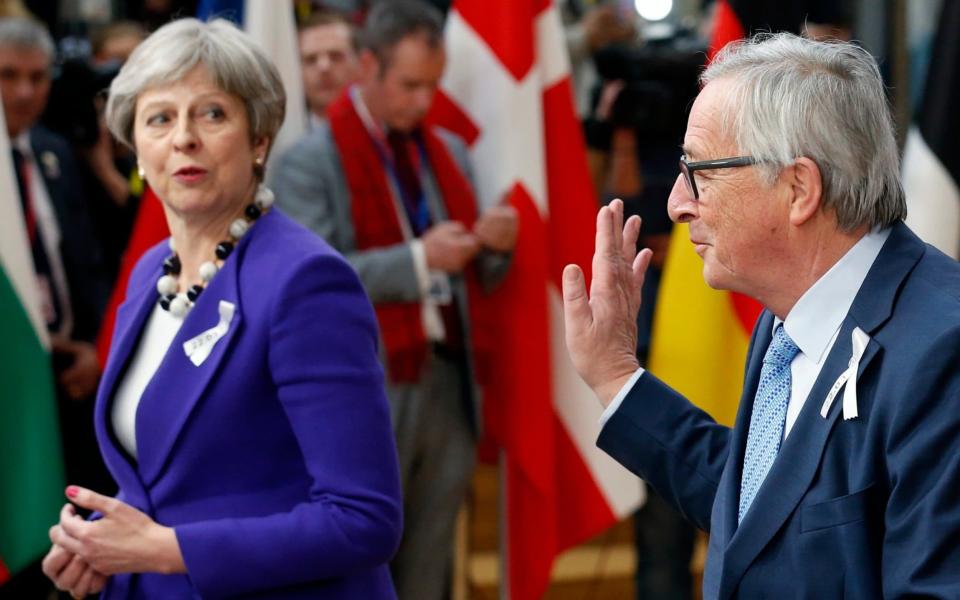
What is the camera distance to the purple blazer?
2.03 m

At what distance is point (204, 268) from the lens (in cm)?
222

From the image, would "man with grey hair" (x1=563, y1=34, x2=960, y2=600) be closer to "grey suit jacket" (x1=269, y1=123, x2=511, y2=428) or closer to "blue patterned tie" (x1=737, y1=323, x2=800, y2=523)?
"blue patterned tie" (x1=737, y1=323, x2=800, y2=523)

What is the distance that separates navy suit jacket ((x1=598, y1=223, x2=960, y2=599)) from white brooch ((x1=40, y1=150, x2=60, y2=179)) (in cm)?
274

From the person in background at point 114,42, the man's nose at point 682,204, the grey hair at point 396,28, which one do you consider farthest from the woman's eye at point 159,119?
the person in background at point 114,42

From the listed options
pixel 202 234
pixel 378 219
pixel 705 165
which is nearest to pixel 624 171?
pixel 378 219

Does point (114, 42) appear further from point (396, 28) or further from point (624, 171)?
point (624, 171)

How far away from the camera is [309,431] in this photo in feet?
6.65

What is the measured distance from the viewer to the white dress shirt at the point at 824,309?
1.64m

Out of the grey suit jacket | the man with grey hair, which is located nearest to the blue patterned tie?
the man with grey hair

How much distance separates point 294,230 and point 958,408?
110 cm

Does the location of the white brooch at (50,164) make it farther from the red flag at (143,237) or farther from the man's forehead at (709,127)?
the man's forehead at (709,127)

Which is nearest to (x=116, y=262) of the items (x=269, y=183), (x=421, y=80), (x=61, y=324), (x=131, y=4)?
(x=61, y=324)

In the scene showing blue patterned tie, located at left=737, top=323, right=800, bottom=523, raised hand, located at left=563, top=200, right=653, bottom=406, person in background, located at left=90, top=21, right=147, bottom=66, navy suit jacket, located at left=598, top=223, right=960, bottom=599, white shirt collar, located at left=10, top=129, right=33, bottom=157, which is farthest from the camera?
person in background, located at left=90, top=21, right=147, bottom=66

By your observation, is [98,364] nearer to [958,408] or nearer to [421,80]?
[421,80]
